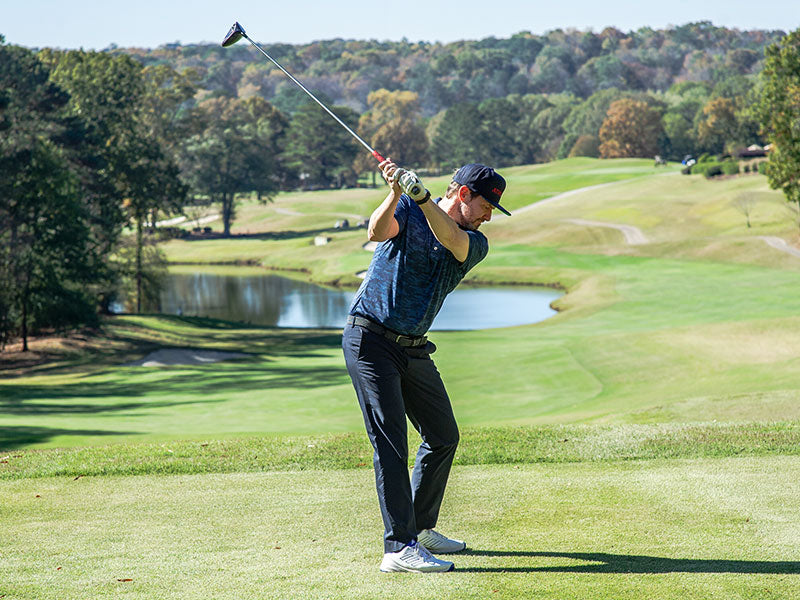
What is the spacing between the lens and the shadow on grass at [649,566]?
18.2 ft

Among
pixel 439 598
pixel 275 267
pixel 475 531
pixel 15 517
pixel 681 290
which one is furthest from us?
pixel 275 267

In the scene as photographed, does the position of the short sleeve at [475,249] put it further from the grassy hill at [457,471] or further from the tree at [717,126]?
the tree at [717,126]

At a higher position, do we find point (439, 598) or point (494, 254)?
point (439, 598)

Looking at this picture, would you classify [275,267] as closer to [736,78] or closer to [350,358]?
[350,358]

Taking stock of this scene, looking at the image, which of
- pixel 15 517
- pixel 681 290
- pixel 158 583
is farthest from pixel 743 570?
pixel 681 290

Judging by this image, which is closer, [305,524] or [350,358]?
[350,358]

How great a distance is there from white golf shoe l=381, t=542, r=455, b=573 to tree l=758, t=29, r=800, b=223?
33.0 meters

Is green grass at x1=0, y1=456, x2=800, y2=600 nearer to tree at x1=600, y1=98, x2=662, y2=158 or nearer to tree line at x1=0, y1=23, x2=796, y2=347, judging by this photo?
tree line at x1=0, y1=23, x2=796, y2=347

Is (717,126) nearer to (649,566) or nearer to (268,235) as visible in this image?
(268,235)

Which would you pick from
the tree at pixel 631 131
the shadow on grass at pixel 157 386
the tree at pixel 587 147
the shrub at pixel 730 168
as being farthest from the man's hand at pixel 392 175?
the tree at pixel 587 147

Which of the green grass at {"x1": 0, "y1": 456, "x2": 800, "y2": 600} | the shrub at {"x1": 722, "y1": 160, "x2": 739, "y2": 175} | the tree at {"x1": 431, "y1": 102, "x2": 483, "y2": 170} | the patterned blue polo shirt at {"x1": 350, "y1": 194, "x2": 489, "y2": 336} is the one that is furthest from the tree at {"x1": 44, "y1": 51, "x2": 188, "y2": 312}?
the tree at {"x1": 431, "y1": 102, "x2": 483, "y2": 170}

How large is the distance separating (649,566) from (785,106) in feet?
111

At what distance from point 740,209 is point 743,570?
7089 cm

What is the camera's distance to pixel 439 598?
5.26 meters
